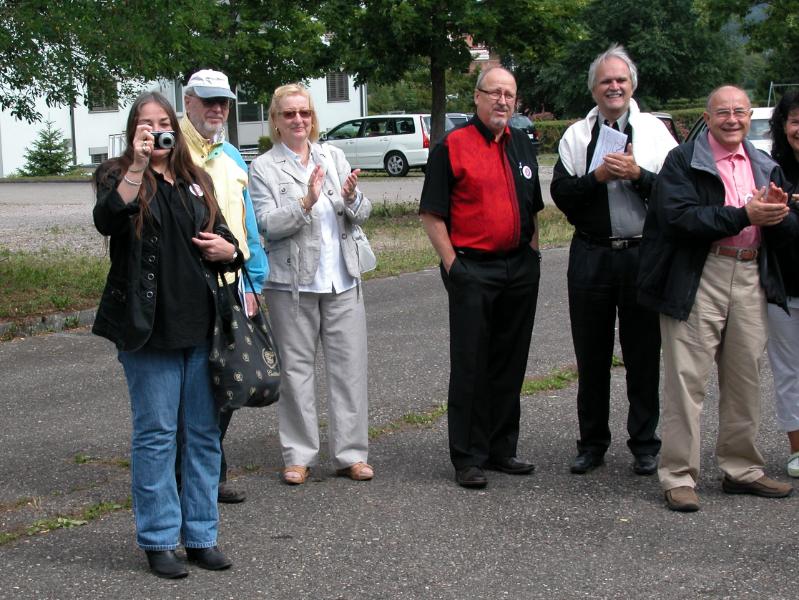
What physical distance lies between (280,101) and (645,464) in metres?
2.56

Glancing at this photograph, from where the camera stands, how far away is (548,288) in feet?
37.8

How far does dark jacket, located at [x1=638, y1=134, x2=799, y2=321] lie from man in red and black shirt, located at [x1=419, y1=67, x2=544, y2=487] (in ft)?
2.22

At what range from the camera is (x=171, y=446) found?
14.8ft

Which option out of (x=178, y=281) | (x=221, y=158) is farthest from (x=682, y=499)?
(x=221, y=158)

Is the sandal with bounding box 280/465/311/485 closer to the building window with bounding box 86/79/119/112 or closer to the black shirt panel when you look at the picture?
the black shirt panel

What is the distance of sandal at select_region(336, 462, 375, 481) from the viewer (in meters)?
5.76

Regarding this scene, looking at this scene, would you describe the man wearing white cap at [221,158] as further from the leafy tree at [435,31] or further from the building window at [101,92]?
the leafy tree at [435,31]

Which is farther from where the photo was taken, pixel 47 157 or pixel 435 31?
pixel 47 157

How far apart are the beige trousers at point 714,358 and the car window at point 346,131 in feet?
95.5

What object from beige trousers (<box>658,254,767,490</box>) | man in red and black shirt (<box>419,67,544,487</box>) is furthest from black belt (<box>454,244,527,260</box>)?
beige trousers (<box>658,254,767,490</box>)

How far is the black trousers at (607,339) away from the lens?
566 centimetres

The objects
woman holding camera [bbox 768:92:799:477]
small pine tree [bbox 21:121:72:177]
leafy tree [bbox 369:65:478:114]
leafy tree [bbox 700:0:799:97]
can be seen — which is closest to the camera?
woman holding camera [bbox 768:92:799:477]

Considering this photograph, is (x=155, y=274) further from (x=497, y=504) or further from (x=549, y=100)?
(x=549, y=100)

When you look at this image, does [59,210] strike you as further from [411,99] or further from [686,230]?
[411,99]
